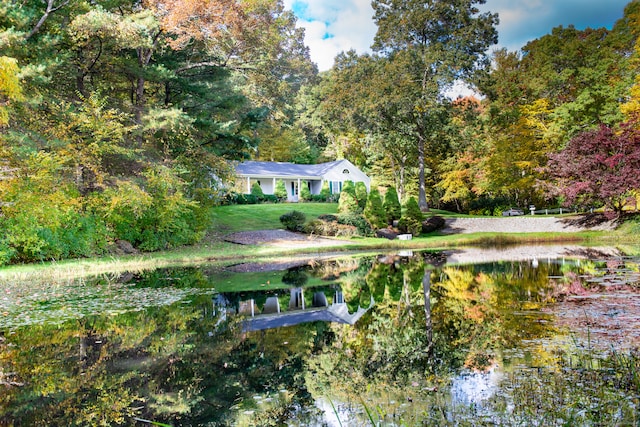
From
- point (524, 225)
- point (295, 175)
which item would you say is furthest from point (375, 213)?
point (295, 175)

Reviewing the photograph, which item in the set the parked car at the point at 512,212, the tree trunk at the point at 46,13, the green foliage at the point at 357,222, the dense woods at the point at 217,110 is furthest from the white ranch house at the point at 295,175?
the tree trunk at the point at 46,13

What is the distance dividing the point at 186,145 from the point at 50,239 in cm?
756

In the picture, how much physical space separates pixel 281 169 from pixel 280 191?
3.56m

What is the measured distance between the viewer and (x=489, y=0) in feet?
107

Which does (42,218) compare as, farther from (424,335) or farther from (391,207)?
(391,207)

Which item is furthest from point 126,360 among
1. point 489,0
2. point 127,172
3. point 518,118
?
point 489,0

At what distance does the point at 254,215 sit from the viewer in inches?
1214

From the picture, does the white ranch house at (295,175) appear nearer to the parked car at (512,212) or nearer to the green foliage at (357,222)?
the parked car at (512,212)

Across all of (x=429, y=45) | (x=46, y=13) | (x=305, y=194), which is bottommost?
(x=305, y=194)

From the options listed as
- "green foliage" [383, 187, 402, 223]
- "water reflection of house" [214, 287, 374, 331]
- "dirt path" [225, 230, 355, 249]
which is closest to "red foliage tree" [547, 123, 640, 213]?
"green foliage" [383, 187, 402, 223]

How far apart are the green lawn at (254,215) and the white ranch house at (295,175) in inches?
218

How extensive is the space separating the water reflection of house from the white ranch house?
30661 mm

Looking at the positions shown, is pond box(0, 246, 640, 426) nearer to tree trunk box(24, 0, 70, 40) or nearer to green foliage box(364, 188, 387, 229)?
tree trunk box(24, 0, 70, 40)

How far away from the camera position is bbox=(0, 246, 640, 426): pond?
359cm
